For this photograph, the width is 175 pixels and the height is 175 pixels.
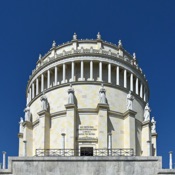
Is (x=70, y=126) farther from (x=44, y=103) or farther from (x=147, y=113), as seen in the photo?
(x=147, y=113)

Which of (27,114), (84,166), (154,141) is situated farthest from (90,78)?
(84,166)

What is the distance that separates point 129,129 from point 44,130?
9.41 metres

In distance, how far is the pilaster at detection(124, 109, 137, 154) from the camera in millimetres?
68062

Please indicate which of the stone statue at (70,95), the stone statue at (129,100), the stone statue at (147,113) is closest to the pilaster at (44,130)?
the stone statue at (70,95)

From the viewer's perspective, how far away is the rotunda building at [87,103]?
6762 centimetres

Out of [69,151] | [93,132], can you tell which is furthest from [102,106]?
[69,151]

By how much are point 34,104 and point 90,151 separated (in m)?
10.6

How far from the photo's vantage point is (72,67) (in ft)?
233

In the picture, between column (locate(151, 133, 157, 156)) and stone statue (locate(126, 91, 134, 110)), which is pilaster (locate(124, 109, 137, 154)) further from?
column (locate(151, 133, 157, 156))

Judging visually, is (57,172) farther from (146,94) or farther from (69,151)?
(146,94)

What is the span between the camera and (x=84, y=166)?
5316 centimetres

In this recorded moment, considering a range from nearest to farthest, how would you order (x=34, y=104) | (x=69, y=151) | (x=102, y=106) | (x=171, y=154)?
(x=171, y=154) → (x=69, y=151) → (x=102, y=106) → (x=34, y=104)

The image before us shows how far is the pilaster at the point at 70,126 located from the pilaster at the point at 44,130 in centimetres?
274

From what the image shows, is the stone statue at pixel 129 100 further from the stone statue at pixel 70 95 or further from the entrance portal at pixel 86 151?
the entrance portal at pixel 86 151
